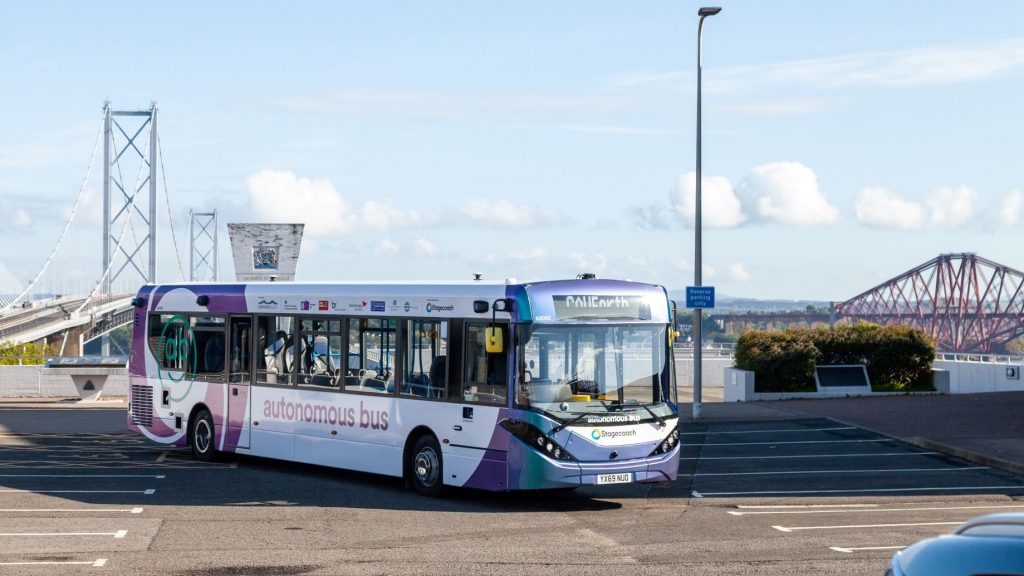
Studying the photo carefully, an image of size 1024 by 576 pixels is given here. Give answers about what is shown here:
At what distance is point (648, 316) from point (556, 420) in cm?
184

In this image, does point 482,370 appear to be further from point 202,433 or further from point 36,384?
point 36,384

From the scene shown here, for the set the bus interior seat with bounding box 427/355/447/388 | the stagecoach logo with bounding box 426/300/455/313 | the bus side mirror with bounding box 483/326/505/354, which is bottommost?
the bus interior seat with bounding box 427/355/447/388

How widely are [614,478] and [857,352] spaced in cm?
2117

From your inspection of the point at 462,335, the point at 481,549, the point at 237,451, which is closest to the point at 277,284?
the point at 237,451

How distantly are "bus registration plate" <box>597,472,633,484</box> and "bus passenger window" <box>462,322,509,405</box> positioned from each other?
1.33 meters

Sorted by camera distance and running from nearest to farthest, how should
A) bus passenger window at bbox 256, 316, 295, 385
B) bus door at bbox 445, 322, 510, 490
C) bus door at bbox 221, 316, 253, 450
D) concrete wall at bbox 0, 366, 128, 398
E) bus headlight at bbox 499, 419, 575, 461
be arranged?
bus headlight at bbox 499, 419, 575, 461 → bus door at bbox 445, 322, 510, 490 → bus passenger window at bbox 256, 316, 295, 385 → bus door at bbox 221, 316, 253, 450 → concrete wall at bbox 0, 366, 128, 398

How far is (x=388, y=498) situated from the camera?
583 inches

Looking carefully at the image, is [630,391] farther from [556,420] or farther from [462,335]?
[462,335]

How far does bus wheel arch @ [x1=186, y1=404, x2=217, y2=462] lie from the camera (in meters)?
18.8

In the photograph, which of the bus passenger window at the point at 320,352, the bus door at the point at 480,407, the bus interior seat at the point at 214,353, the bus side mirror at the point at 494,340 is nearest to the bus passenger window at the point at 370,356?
the bus passenger window at the point at 320,352

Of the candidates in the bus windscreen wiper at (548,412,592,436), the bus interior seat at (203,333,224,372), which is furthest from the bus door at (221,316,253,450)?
the bus windscreen wiper at (548,412,592,436)

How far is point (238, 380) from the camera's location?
18.3m

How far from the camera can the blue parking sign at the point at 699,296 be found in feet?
88.4

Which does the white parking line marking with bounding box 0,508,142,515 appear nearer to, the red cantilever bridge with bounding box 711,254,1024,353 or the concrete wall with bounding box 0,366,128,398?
the concrete wall with bounding box 0,366,128,398
